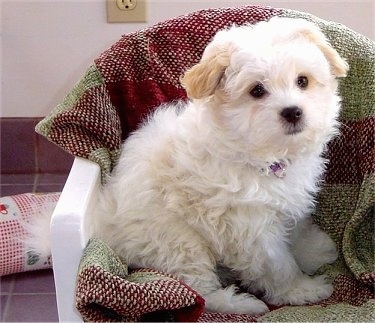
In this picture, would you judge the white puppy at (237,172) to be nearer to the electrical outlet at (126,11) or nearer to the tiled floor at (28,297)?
the tiled floor at (28,297)

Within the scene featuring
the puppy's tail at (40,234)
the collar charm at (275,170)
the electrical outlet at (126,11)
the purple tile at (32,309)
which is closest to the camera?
the collar charm at (275,170)

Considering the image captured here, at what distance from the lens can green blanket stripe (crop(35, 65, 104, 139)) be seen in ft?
5.53

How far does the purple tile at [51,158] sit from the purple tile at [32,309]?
60cm

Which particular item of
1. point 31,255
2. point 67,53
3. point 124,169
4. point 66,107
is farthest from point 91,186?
point 67,53

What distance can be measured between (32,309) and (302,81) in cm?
108

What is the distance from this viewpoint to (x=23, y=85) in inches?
96.6

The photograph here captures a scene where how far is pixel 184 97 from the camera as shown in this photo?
5.87 ft

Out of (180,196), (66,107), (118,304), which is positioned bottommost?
(118,304)

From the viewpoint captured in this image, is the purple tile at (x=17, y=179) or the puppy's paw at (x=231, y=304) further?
the purple tile at (x=17, y=179)

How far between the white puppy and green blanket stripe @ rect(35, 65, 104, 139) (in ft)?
0.59

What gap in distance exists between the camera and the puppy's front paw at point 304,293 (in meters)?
1.57

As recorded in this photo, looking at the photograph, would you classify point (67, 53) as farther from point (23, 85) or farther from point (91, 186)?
point (91, 186)

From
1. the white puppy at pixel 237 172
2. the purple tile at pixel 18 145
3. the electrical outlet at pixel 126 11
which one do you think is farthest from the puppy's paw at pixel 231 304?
the purple tile at pixel 18 145

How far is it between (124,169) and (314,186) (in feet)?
1.34
